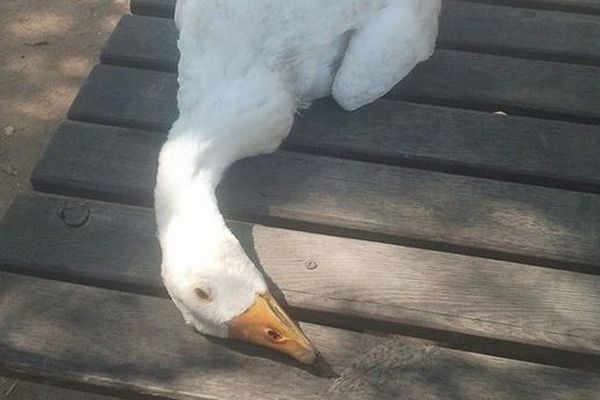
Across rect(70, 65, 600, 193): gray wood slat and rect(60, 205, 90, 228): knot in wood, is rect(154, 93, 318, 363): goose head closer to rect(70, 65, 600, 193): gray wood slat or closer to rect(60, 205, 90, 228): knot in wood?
rect(60, 205, 90, 228): knot in wood

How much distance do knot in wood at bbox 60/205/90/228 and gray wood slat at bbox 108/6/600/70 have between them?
2.08 ft

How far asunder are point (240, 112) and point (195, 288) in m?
0.60

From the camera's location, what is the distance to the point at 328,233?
2557 millimetres

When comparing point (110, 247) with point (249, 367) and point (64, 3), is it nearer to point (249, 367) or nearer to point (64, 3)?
point (249, 367)

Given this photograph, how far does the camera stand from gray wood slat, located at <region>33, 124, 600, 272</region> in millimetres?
2480

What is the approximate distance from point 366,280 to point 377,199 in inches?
10.7

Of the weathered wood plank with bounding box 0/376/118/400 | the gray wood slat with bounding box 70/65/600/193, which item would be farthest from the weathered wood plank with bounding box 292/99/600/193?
the weathered wood plank with bounding box 0/376/118/400

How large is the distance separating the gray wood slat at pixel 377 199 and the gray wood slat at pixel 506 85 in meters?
0.32

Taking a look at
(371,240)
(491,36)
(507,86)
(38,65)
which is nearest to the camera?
(371,240)

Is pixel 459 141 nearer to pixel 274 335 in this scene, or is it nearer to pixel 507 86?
pixel 507 86

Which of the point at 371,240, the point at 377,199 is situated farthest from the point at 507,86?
the point at 371,240

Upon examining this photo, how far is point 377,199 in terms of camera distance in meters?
2.58

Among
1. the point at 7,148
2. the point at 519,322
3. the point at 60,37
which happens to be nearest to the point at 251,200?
the point at 519,322

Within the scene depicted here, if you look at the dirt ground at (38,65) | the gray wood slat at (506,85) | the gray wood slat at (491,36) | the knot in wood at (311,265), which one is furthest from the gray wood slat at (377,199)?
the dirt ground at (38,65)
